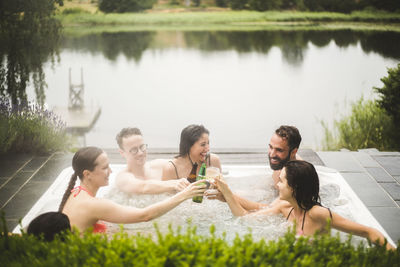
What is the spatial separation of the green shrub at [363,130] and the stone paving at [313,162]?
368mm

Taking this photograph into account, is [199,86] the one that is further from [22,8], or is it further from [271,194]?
[271,194]

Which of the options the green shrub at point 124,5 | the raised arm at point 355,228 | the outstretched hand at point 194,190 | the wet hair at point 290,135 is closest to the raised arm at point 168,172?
the outstretched hand at point 194,190

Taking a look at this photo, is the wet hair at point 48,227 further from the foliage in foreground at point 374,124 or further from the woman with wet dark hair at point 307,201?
the foliage in foreground at point 374,124

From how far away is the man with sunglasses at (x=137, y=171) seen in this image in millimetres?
3609

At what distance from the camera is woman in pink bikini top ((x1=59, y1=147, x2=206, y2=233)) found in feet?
9.19

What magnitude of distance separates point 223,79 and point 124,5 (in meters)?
1.70

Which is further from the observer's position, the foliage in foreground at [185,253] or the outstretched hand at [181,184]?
the outstretched hand at [181,184]

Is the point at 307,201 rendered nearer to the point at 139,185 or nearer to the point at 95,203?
the point at 95,203

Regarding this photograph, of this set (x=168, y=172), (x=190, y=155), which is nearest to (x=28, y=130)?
(x=168, y=172)

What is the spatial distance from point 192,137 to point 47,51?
2.97 meters

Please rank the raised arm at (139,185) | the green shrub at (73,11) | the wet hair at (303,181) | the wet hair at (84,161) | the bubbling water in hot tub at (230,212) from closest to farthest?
the wet hair at (303,181), the wet hair at (84,161), the bubbling water in hot tub at (230,212), the raised arm at (139,185), the green shrub at (73,11)

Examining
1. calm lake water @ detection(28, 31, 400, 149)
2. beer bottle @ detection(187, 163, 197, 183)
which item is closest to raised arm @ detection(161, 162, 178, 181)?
beer bottle @ detection(187, 163, 197, 183)

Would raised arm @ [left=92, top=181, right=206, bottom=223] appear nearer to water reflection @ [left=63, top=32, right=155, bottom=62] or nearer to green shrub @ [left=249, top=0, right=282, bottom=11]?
water reflection @ [left=63, top=32, right=155, bottom=62]

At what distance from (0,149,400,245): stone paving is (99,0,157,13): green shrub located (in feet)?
7.26
